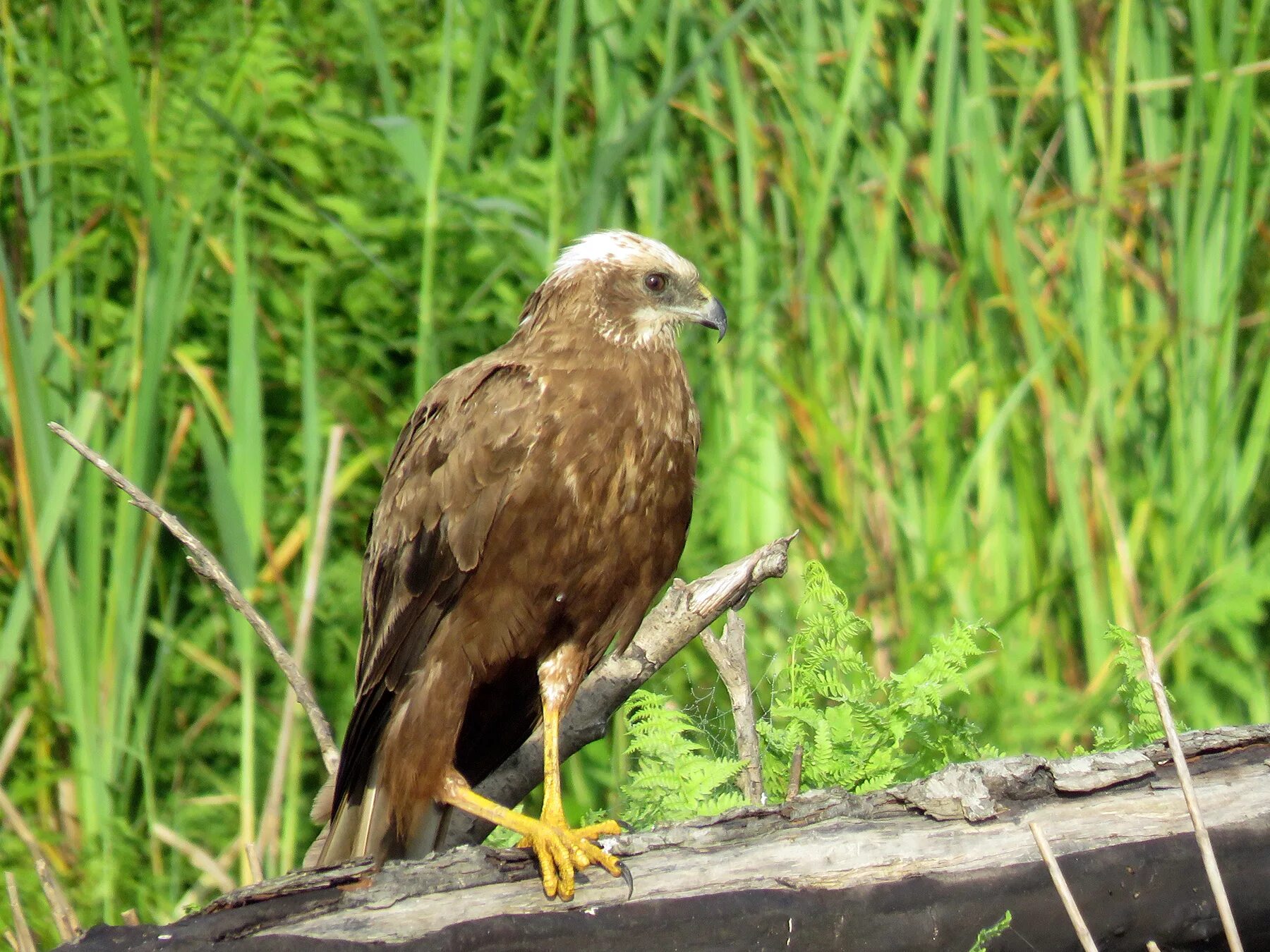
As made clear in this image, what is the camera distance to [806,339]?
4.25 meters

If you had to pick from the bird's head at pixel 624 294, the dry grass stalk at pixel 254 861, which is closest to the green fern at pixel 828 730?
the bird's head at pixel 624 294

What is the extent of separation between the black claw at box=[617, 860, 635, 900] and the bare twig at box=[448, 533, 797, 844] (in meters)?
0.56

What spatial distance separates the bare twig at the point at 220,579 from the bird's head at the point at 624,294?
2.76ft

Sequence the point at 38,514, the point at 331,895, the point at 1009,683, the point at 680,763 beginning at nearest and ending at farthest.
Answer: the point at 331,895 → the point at 680,763 → the point at 38,514 → the point at 1009,683

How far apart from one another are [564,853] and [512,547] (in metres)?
0.68

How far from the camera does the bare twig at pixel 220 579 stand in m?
2.48

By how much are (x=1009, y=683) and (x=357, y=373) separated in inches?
77.7

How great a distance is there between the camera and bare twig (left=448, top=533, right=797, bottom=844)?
258 centimetres

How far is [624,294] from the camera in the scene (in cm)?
305

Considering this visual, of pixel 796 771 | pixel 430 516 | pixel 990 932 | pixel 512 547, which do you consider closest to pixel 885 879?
pixel 990 932

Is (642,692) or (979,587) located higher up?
(642,692)

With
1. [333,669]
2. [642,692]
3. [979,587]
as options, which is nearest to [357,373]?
[333,669]

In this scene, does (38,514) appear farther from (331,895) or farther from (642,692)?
(331,895)

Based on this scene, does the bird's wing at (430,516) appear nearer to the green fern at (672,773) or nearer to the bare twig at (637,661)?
the bare twig at (637,661)
